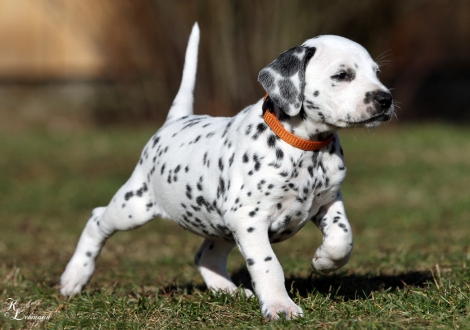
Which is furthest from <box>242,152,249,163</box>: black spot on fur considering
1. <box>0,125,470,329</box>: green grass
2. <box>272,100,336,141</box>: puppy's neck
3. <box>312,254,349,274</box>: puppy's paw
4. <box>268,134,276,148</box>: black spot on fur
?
<box>0,125,470,329</box>: green grass

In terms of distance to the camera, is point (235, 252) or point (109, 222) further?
point (235, 252)

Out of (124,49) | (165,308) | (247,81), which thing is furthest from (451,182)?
(124,49)

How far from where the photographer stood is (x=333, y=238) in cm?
422

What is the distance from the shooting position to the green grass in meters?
4.00

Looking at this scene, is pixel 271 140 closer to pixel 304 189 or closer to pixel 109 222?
pixel 304 189

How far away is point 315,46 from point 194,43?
1.46m

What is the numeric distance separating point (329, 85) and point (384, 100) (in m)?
0.32

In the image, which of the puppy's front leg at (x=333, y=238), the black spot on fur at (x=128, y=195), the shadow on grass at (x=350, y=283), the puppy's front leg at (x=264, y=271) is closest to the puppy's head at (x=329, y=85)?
the puppy's front leg at (x=333, y=238)

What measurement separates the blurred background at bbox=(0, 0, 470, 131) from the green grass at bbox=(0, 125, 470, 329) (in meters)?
1.64

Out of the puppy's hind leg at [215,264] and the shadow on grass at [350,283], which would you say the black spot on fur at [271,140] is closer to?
the shadow on grass at [350,283]

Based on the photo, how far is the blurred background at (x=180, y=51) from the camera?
47.3ft

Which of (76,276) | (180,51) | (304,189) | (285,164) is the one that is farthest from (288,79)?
(180,51)

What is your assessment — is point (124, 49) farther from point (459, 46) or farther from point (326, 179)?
point (326, 179)
